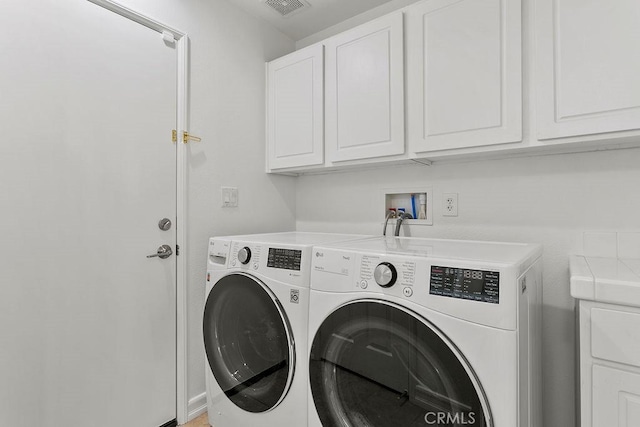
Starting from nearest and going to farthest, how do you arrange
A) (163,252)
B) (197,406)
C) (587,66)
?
(587,66) → (163,252) → (197,406)

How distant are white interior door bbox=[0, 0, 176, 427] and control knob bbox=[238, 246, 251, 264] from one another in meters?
0.46

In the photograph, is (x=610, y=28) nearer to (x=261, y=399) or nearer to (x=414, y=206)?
(x=414, y=206)

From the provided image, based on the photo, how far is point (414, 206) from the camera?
189 cm

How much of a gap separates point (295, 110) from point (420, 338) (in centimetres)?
154

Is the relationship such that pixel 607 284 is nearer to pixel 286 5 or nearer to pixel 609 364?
pixel 609 364

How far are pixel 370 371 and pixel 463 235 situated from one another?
95cm

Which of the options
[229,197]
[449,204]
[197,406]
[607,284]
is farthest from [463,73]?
[197,406]

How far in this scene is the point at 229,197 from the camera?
1979mm

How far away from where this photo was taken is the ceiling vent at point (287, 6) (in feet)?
6.40

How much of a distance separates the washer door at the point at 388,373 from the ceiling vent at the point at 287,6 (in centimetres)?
182

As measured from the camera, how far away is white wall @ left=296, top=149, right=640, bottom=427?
1.35 metres

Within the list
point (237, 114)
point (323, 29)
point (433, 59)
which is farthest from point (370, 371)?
point (323, 29)

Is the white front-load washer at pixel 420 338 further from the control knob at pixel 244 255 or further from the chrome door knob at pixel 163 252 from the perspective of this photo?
the chrome door knob at pixel 163 252

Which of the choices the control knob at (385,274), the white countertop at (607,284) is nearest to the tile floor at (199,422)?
the control knob at (385,274)
